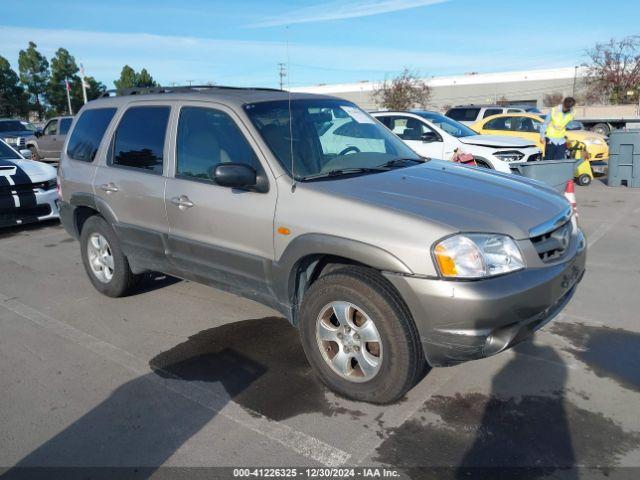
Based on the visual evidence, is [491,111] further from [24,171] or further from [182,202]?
[182,202]

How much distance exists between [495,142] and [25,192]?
8.18 meters

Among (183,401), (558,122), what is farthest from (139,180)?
(558,122)

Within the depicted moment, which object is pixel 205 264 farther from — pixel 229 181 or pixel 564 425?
pixel 564 425

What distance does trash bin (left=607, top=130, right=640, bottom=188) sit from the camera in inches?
445

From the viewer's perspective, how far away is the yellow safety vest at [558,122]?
9930 mm

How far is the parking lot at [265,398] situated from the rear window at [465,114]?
38.6ft

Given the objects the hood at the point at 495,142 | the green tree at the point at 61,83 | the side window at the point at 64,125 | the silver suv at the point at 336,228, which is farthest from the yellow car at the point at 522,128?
the green tree at the point at 61,83

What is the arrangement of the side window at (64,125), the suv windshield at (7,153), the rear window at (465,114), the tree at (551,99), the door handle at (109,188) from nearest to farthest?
the door handle at (109,188), the suv windshield at (7,153), the rear window at (465,114), the side window at (64,125), the tree at (551,99)

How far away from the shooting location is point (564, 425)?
118 inches

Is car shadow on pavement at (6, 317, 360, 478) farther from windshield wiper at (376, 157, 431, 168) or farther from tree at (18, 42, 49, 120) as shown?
tree at (18, 42, 49, 120)

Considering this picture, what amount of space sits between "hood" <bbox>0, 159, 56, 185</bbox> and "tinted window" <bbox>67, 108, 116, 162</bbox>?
3371 mm

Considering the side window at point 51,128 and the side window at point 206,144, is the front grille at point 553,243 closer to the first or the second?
the side window at point 206,144

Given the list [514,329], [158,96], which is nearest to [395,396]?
[514,329]

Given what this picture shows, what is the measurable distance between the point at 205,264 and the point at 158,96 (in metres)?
1.59
